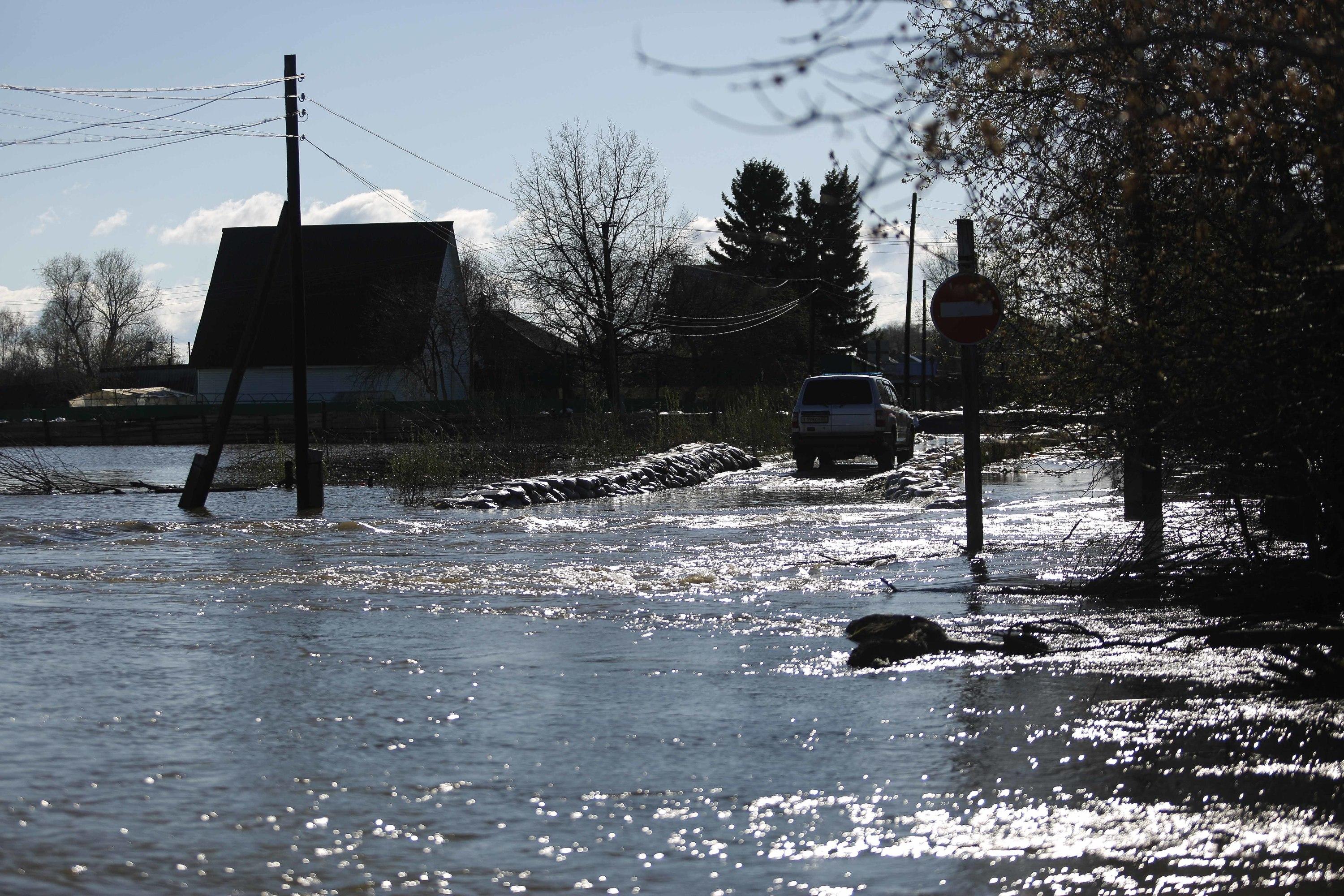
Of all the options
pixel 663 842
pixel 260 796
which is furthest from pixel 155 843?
pixel 663 842

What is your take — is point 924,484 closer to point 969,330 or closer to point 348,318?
point 969,330

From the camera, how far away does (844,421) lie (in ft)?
87.2

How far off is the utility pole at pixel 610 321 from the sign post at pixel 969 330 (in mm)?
39725

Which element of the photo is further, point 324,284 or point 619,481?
point 324,284

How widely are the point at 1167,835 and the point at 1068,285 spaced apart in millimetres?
5873

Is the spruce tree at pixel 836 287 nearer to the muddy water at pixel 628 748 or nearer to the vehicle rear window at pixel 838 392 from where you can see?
the vehicle rear window at pixel 838 392

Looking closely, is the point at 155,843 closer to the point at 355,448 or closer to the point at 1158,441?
the point at 1158,441

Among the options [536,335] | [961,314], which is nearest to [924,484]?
[961,314]

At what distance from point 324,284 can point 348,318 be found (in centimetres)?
251

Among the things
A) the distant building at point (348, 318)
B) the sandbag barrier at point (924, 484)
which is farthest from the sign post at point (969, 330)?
the distant building at point (348, 318)

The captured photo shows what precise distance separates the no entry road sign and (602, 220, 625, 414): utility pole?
40227 mm

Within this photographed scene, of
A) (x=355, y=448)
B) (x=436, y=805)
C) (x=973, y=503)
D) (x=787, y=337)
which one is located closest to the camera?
(x=436, y=805)

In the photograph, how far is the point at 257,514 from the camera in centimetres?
1933

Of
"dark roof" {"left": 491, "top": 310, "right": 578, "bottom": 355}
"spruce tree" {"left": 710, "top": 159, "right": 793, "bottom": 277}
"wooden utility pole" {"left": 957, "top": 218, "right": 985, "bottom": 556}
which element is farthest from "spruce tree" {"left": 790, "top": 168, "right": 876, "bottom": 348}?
"wooden utility pole" {"left": 957, "top": 218, "right": 985, "bottom": 556}
